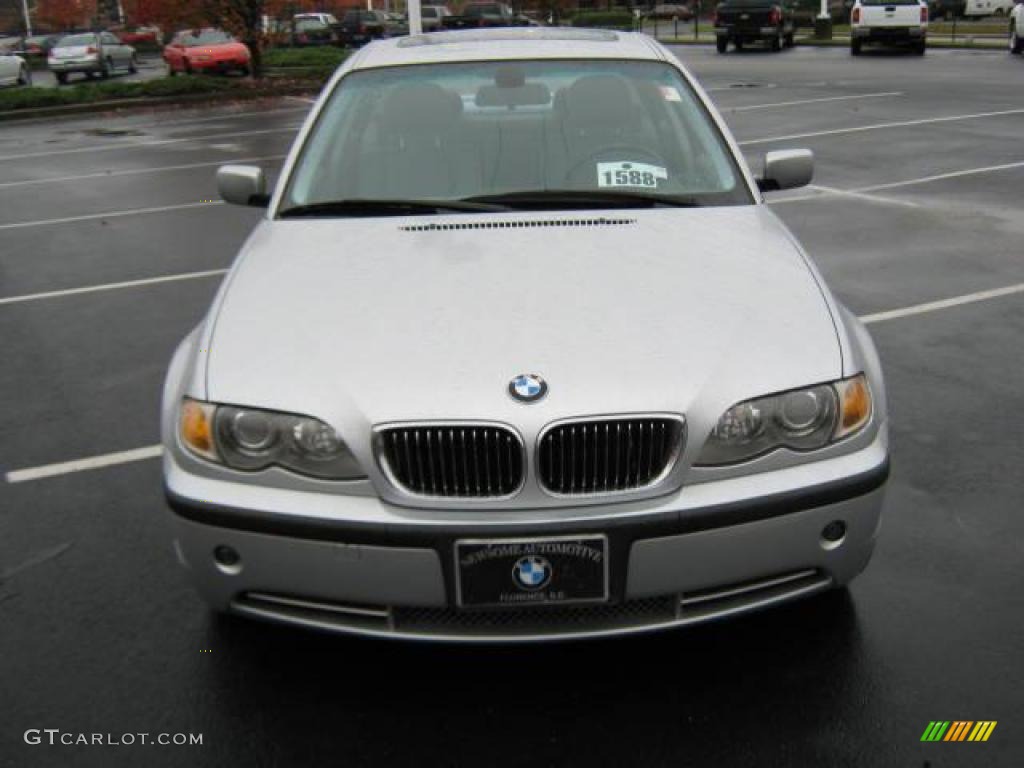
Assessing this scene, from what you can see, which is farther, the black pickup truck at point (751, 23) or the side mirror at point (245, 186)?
the black pickup truck at point (751, 23)

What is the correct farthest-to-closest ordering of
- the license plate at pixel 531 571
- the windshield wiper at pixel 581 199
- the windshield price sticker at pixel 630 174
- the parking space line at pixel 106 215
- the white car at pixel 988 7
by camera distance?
1. the white car at pixel 988 7
2. the parking space line at pixel 106 215
3. the windshield price sticker at pixel 630 174
4. the windshield wiper at pixel 581 199
5. the license plate at pixel 531 571

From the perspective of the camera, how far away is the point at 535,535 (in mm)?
2652

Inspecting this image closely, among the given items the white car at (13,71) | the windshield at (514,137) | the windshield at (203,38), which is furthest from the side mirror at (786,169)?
the white car at (13,71)

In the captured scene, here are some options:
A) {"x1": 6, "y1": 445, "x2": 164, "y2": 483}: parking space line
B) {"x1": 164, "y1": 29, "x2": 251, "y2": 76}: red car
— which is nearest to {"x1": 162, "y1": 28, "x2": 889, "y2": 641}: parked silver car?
{"x1": 6, "y1": 445, "x2": 164, "y2": 483}: parking space line

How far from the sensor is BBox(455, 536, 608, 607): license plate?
104 inches

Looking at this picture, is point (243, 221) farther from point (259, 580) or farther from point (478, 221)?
point (259, 580)

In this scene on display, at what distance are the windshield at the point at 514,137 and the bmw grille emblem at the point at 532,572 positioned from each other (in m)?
1.68

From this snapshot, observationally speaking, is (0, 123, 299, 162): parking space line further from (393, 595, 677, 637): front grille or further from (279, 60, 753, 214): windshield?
(393, 595, 677, 637): front grille

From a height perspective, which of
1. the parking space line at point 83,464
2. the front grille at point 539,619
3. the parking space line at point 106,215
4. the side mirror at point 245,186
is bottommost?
the parking space line at point 106,215

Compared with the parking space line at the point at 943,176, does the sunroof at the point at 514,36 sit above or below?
above

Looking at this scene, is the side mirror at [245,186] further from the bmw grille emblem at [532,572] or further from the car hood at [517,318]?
the bmw grille emblem at [532,572]

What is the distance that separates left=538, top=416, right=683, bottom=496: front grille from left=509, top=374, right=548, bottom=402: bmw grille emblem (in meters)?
0.10

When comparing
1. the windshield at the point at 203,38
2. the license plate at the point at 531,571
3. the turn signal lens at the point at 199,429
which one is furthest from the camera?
the windshield at the point at 203,38

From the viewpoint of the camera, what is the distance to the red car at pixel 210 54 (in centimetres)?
2933
